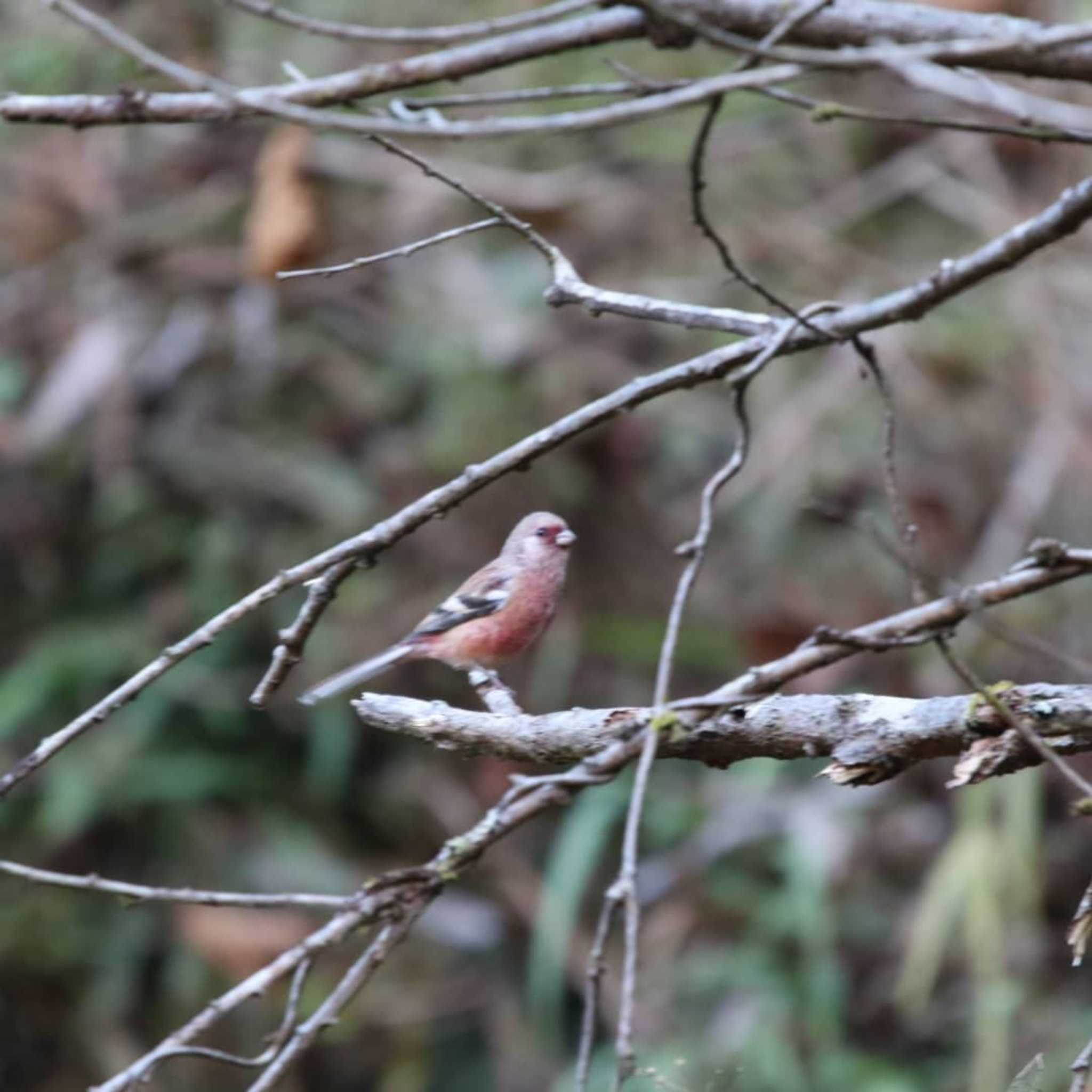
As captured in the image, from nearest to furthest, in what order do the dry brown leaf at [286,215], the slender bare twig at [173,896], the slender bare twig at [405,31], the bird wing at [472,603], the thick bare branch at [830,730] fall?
the slender bare twig at [173,896]
the thick bare branch at [830,730]
the slender bare twig at [405,31]
the bird wing at [472,603]
the dry brown leaf at [286,215]

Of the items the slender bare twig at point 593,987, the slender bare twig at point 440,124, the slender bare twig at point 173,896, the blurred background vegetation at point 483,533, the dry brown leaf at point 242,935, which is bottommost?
the dry brown leaf at point 242,935

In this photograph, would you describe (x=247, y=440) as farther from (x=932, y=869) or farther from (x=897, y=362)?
(x=932, y=869)

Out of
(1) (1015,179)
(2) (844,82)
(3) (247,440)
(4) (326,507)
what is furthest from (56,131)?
(1) (1015,179)

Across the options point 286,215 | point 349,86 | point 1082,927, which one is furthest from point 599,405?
point 286,215

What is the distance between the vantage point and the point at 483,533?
8.09 meters

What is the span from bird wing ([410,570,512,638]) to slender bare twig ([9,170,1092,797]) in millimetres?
1086

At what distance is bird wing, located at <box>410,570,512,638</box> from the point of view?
3875 mm

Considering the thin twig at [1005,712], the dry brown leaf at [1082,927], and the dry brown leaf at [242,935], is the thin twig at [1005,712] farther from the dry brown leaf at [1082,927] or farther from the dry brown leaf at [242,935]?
the dry brown leaf at [242,935]

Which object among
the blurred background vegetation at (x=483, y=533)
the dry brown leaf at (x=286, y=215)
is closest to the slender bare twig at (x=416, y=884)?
the blurred background vegetation at (x=483, y=533)

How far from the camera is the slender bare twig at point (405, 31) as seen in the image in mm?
2729

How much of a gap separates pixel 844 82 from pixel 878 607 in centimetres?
271

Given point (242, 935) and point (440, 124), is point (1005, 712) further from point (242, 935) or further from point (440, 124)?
point (242, 935)

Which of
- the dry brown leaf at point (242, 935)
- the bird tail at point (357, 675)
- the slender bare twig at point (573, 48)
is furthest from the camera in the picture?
the dry brown leaf at point (242, 935)

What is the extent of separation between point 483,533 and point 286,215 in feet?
5.99
